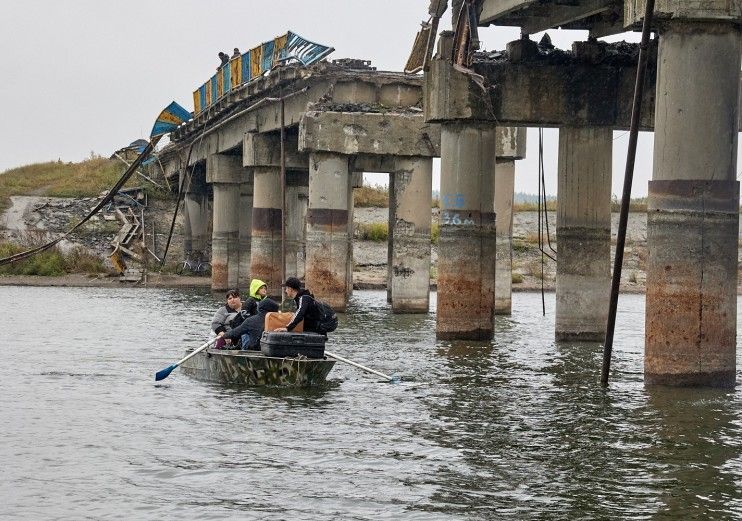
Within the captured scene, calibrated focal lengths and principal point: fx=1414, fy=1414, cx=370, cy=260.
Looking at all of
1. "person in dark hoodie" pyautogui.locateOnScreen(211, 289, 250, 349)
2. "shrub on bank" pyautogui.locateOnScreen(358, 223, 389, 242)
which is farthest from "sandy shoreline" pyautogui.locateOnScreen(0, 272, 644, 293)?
"person in dark hoodie" pyautogui.locateOnScreen(211, 289, 250, 349)

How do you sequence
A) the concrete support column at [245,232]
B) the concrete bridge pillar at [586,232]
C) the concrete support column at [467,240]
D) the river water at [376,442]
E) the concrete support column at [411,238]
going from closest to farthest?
the river water at [376,442], the concrete support column at [467,240], the concrete bridge pillar at [586,232], the concrete support column at [411,238], the concrete support column at [245,232]

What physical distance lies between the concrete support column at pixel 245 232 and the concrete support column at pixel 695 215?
137ft

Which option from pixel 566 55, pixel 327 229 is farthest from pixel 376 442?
pixel 327 229

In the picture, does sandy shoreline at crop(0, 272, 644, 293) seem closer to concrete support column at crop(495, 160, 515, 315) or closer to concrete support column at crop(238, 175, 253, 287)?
concrete support column at crop(238, 175, 253, 287)

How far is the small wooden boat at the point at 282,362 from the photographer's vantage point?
940 inches

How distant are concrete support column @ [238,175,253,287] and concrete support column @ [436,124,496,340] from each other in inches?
1218

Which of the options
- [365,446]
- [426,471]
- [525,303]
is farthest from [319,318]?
[525,303]

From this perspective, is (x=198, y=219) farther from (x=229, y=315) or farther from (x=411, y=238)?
(x=229, y=315)

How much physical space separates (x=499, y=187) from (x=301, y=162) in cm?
1097

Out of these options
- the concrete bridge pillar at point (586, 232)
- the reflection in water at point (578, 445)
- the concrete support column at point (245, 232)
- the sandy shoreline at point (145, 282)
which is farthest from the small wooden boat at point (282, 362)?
the sandy shoreline at point (145, 282)

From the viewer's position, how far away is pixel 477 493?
1562cm

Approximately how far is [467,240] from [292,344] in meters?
9.84

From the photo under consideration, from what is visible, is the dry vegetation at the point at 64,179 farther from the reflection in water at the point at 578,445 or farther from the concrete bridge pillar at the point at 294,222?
the reflection in water at the point at 578,445

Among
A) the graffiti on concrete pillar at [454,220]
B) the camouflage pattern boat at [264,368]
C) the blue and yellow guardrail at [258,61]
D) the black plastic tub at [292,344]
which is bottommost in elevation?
the camouflage pattern boat at [264,368]
